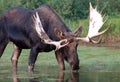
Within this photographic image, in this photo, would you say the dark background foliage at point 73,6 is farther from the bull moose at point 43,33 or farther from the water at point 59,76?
the water at point 59,76

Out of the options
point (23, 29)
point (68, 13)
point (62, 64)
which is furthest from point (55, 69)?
point (68, 13)

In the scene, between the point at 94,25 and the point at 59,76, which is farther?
the point at 94,25

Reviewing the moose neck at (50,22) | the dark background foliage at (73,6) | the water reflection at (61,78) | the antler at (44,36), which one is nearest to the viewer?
the water reflection at (61,78)

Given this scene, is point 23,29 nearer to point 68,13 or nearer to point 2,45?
point 2,45

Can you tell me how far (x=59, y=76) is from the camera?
15.0 m

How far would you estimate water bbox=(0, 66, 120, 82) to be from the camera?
563 inches

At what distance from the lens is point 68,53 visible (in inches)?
604

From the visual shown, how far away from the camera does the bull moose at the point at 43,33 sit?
15367mm

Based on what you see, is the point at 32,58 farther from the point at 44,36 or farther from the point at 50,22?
the point at 50,22

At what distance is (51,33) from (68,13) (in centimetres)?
995

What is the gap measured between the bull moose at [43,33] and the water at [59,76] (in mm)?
296

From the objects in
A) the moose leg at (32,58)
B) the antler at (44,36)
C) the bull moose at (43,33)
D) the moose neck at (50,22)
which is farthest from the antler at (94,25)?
the moose leg at (32,58)

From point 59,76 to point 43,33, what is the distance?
1.26m

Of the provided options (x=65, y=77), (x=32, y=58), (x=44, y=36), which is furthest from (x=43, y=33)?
(x=65, y=77)
